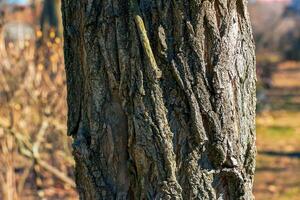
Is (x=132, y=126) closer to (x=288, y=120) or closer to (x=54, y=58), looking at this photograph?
(x=54, y=58)

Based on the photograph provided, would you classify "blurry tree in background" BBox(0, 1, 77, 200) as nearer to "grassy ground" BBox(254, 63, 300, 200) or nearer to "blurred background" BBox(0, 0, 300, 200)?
"blurred background" BBox(0, 0, 300, 200)

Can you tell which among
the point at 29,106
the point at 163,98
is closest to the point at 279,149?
the point at 29,106

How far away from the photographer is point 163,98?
2562 millimetres

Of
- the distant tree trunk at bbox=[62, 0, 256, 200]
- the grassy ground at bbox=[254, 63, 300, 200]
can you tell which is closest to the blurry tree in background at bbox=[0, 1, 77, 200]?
→ the grassy ground at bbox=[254, 63, 300, 200]

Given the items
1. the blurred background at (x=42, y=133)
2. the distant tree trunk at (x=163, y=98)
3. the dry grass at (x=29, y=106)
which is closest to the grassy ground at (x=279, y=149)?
the blurred background at (x=42, y=133)

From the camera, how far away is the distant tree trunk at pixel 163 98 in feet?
8.34

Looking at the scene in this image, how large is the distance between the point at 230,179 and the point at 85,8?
3.02 feet

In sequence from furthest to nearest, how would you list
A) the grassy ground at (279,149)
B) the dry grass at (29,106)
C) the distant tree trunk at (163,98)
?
the grassy ground at (279,149)
the dry grass at (29,106)
the distant tree trunk at (163,98)

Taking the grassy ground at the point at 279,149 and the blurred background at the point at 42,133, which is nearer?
the blurred background at the point at 42,133

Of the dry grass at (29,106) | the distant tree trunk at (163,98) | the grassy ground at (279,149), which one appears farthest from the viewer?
the grassy ground at (279,149)

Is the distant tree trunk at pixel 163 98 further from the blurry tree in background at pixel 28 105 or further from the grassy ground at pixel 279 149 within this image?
the grassy ground at pixel 279 149

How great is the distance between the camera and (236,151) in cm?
267

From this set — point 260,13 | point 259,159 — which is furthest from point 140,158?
point 260,13

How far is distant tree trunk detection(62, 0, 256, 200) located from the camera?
2543mm
